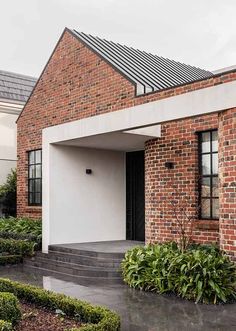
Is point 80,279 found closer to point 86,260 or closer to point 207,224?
point 86,260

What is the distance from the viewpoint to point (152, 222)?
996cm

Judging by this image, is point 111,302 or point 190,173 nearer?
point 111,302

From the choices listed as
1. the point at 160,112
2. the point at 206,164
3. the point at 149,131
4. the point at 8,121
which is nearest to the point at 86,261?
the point at 149,131

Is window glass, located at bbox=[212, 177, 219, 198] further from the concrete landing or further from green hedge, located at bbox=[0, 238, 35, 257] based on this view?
green hedge, located at bbox=[0, 238, 35, 257]

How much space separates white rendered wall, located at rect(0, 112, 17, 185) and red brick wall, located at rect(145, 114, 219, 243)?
8.44 m

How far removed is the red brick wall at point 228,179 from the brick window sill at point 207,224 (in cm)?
145

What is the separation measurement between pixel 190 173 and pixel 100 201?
3.87 metres

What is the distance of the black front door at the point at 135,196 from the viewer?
1256 centimetres

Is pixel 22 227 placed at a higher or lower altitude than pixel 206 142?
lower

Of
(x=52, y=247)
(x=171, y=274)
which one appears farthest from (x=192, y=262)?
(x=52, y=247)

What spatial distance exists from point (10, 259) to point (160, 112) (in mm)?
5797

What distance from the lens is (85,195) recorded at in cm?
1209

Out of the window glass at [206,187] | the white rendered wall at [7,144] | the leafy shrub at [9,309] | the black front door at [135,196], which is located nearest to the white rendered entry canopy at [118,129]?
the black front door at [135,196]

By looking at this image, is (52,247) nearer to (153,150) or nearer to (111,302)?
(153,150)
